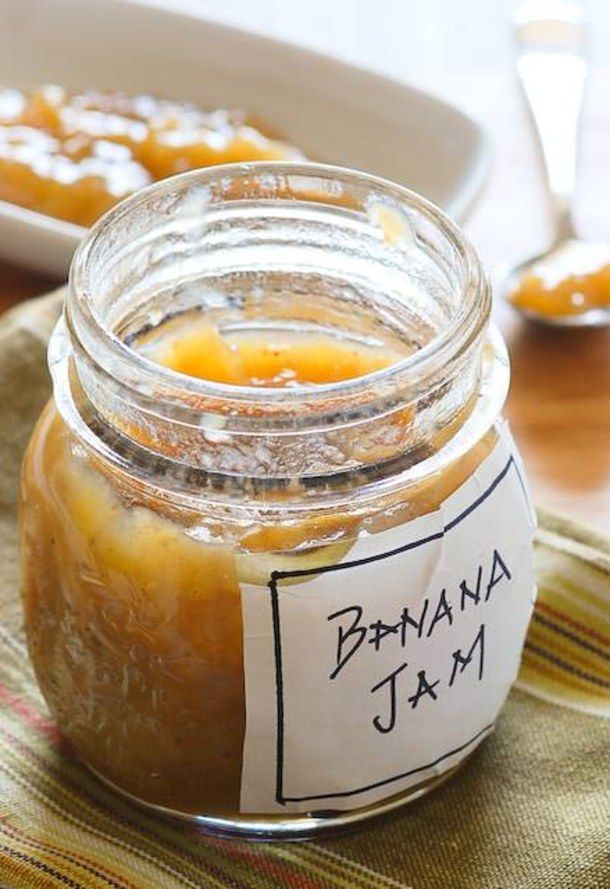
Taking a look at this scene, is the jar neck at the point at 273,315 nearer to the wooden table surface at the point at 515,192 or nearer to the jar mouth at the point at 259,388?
the jar mouth at the point at 259,388

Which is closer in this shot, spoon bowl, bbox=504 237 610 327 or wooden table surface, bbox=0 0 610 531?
wooden table surface, bbox=0 0 610 531

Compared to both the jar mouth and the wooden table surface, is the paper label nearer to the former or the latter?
the jar mouth

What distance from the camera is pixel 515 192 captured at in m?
1.30

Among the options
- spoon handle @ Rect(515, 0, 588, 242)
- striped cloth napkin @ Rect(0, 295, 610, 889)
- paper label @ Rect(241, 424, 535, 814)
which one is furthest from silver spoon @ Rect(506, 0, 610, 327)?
paper label @ Rect(241, 424, 535, 814)

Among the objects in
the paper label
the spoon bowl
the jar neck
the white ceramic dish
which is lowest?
the white ceramic dish

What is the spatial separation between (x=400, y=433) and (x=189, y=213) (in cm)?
17

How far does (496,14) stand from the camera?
1.83m

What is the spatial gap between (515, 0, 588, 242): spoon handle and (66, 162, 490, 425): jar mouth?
0.54 m

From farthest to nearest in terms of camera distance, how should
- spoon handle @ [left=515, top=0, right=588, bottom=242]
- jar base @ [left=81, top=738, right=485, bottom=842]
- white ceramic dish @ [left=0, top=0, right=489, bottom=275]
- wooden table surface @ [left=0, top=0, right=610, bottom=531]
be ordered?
white ceramic dish @ [left=0, top=0, right=489, bottom=275]
spoon handle @ [left=515, top=0, right=588, bottom=242]
wooden table surface @ [left=0, top=0, right=610, bottom=531]
jar base @ [left=81, top=738, right=485, bottom=842]

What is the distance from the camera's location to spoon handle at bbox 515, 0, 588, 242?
125cm

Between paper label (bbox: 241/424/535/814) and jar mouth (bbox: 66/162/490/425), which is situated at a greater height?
jar mouth (bbox: 66/162/490/425)

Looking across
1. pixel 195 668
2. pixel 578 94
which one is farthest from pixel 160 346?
pixel 578 94

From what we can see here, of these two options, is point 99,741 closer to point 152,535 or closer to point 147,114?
point 152,535

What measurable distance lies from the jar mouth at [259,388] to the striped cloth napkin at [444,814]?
199 millimetres
